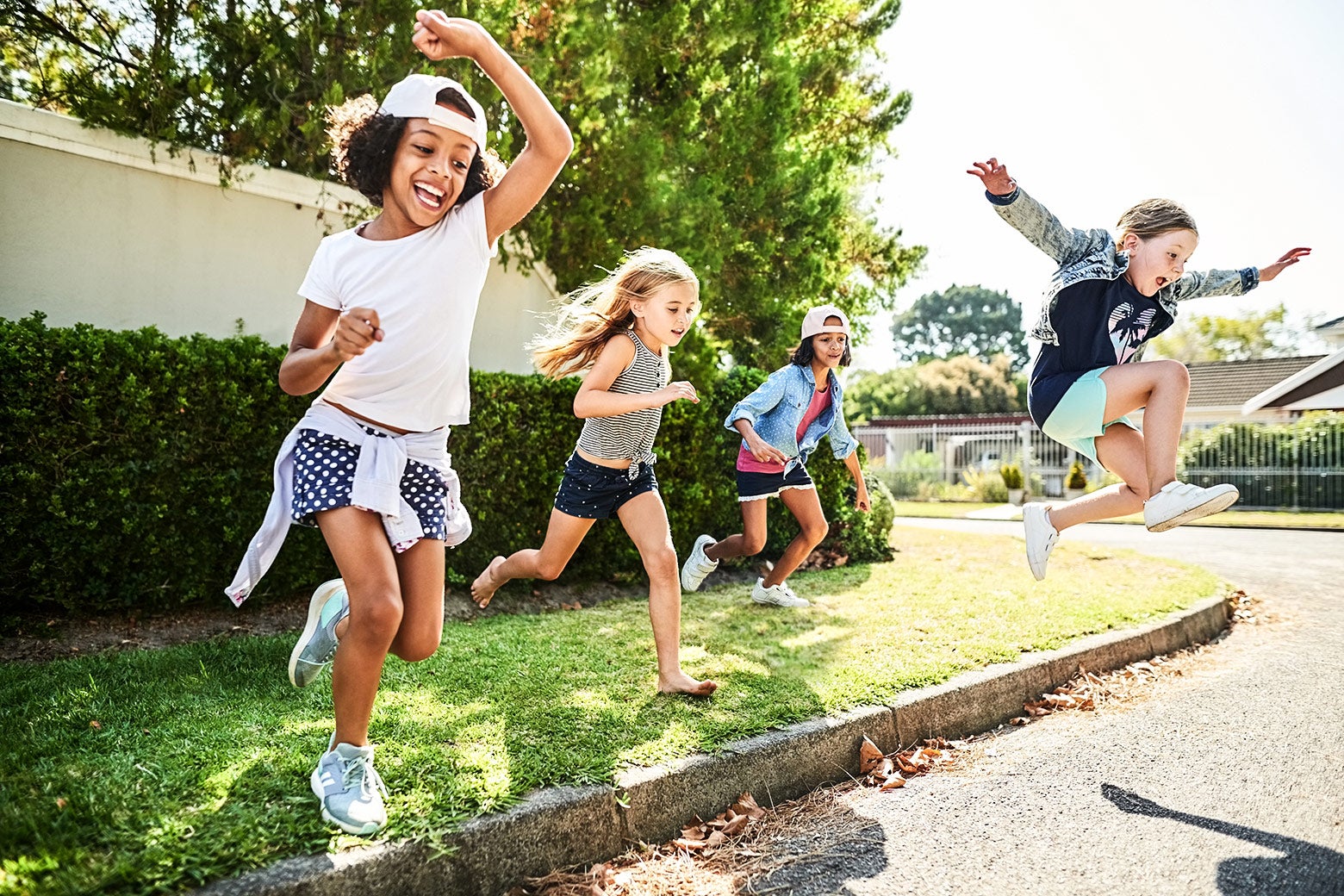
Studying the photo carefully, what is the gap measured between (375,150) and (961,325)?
86.2 metres

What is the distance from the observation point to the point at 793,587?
268 inches

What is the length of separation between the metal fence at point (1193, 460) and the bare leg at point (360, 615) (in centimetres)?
1795

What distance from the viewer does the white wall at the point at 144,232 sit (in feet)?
20.2

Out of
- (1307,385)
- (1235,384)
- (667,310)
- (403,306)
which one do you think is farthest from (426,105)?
(1235,384)

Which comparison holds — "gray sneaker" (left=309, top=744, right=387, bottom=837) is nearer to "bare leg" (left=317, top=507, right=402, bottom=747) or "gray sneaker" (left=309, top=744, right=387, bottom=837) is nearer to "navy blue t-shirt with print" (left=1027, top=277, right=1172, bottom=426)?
"bare leg" (left=317, top=507, right=402, bottom=747)

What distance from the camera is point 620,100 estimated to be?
9469 mm

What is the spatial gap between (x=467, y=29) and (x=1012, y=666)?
11.9 feet

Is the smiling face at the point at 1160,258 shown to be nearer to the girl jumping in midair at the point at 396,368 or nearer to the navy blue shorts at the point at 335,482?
the girl jumping in midair at the point at 396,368

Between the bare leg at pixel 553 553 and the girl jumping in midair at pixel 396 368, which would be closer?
the girl jumping in midair at pixel 396 368

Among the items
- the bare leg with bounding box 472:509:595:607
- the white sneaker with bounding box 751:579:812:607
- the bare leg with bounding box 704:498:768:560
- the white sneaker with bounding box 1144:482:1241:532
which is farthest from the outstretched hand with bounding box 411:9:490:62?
the white sneaker with bounding box 751:579:812:607

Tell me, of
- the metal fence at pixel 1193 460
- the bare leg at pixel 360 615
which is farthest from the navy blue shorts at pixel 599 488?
the metal fence at pixel 1193 460

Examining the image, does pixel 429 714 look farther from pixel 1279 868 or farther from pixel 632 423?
pixel 1279 868

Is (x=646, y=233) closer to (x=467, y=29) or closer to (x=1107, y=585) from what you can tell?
(x=1107, y=585)

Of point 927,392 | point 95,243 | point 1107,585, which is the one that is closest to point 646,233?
point 95,243
